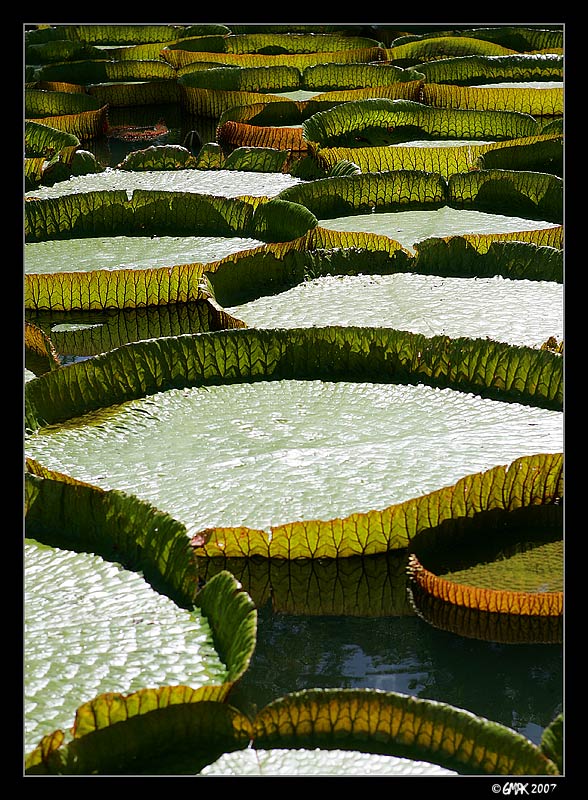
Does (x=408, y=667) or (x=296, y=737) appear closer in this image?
(x=296, y=737)

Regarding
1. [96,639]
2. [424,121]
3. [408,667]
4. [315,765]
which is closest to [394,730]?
[315,765]

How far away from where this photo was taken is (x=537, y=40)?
25.5 ft

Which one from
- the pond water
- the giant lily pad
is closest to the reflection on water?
the pond water

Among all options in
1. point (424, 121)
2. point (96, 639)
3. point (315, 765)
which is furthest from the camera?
point (424, 121)

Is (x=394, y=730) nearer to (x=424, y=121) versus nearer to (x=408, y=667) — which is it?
(x=408, y=667)

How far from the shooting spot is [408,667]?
5.72ft

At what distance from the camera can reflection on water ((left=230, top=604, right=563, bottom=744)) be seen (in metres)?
1.66

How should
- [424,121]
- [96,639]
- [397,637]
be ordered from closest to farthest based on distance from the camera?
[96,639], [397,637], [424,121]

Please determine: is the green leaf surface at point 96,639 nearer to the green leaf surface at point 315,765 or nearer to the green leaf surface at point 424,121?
the green leaf surface at point 315,765

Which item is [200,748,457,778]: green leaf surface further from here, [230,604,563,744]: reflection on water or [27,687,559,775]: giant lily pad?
[230,604,563,744]: reflection on water

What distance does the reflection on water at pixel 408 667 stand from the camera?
1.66 m

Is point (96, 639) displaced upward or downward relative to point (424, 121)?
downward

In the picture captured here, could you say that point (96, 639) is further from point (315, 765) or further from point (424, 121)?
point (424, 121)

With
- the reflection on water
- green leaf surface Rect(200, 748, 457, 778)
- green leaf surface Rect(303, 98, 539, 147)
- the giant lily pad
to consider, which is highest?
green leaf surface Rect(303, 98, 539, 147)
